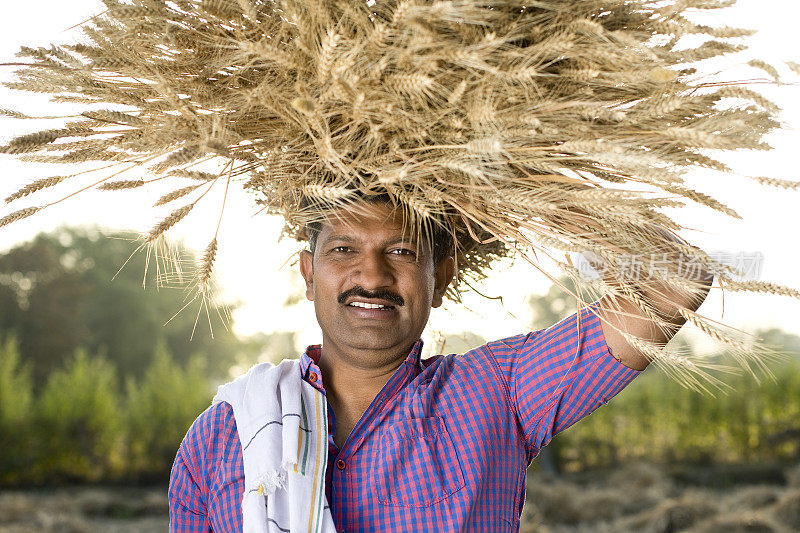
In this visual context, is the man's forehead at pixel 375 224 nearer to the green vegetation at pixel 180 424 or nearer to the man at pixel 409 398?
the man at pixel 409 398

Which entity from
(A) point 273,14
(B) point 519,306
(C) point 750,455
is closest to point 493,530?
(B) point 519,306

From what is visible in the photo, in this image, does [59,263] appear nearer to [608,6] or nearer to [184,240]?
[184,240]

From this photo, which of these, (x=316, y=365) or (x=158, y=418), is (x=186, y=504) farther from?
(x=158, y=418)

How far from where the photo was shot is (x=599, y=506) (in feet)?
22.8

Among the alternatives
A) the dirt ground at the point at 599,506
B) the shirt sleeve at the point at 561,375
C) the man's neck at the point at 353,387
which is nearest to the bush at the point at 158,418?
the dirt ground at the point at 599,506

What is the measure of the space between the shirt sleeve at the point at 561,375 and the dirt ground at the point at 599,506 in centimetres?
472

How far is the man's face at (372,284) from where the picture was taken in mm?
1843

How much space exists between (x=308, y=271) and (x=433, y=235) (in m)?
0.42

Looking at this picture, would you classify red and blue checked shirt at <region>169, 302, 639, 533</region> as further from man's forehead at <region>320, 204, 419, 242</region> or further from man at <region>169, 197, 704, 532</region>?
man's forehead at <region>320, 204, 419, 242</region>

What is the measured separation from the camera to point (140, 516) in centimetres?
782

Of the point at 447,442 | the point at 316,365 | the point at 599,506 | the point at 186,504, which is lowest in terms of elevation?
the point at 599,506

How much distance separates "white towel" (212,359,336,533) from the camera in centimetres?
164

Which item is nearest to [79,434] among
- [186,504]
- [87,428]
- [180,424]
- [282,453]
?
[87,428]

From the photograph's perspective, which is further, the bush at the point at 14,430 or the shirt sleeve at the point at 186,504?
the bush at the point at 14,430
